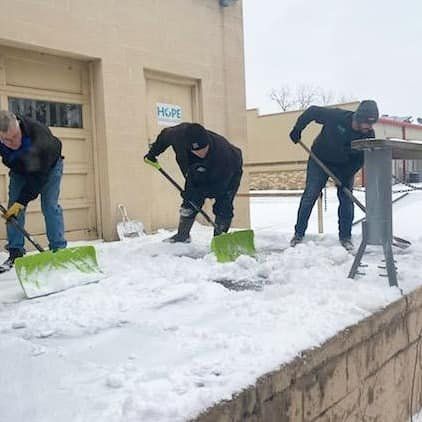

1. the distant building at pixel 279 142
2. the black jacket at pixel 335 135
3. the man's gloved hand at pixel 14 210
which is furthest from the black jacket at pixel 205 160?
the distant building at pixel 279 142

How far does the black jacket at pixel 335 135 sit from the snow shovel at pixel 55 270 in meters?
2.28

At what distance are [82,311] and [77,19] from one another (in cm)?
374

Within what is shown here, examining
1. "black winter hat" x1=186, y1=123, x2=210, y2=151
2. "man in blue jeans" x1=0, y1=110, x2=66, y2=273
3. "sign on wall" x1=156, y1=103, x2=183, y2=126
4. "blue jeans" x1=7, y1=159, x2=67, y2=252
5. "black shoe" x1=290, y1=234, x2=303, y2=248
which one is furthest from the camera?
"sign on wall" x1=156, y1=103, x2=183, y2=126

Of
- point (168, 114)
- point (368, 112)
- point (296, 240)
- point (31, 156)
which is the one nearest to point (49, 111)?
point (168, 114)

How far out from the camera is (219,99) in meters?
7.11

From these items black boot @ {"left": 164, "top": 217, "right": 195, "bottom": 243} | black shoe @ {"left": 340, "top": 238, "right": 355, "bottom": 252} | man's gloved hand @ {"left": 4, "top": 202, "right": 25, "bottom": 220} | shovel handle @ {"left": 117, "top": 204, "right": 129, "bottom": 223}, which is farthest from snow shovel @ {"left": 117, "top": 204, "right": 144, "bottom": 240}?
black shoe @ {"left": 340, "top": 238, "right": 355, "bottom": 252}

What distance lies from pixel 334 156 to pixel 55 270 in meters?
2.69

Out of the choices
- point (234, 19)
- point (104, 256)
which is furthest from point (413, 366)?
point (234, 19)

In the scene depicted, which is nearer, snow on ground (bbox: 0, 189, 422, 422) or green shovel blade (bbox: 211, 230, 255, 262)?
snow on ground (bbox: 0, 189, 422, 422)

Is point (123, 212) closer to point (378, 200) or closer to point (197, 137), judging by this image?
point (197, 137)

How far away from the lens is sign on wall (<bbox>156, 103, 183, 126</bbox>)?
20.9 feet

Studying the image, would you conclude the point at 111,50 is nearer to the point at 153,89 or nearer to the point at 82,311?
the point at 153,89

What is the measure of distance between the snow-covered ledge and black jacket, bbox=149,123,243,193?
2166mm

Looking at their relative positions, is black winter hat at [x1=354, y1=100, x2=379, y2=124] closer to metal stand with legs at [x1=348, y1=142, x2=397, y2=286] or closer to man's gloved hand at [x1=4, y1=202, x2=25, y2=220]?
metal stand with legs at [x1=348, y1=142, x2=397, y2=286]
